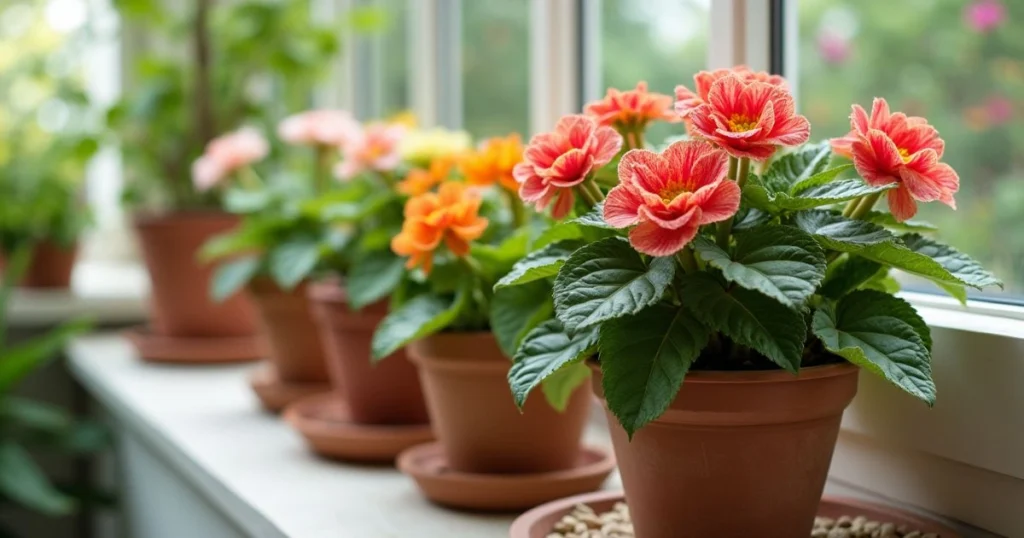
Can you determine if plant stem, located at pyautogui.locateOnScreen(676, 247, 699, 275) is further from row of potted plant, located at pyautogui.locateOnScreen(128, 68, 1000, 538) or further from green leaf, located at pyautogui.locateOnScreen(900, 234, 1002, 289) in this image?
green leaf, located at pyautogui.locateOnScreen(900, 234, 1002, 289)

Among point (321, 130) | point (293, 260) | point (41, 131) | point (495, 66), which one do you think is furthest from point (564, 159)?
point (41, 131)

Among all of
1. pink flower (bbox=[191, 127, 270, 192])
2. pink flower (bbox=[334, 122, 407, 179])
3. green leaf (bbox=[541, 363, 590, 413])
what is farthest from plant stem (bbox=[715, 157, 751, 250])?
pink flower (bbox=[191, 127, 270, 192])

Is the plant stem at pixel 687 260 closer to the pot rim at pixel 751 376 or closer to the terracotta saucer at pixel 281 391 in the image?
the pot rim at pixel 751 376

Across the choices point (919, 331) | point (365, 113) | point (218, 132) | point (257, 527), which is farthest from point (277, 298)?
point (919, 331)

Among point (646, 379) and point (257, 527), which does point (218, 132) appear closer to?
point (257, 527)

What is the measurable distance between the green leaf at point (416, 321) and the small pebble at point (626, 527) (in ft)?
0.62

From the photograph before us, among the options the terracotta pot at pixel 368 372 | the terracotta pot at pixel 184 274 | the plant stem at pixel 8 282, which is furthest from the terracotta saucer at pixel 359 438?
the plant stem at pixel 8 282

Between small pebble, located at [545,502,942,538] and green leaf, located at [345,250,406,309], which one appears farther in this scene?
green leaf, located at [345,250,406,309]

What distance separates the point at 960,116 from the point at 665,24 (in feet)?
1.24

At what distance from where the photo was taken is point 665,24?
1305 millimetres

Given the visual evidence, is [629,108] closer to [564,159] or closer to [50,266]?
[564,159]

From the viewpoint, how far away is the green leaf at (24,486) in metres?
1.76

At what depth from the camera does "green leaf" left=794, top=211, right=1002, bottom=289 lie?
656 mm

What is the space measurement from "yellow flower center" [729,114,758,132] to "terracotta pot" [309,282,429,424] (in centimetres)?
61
